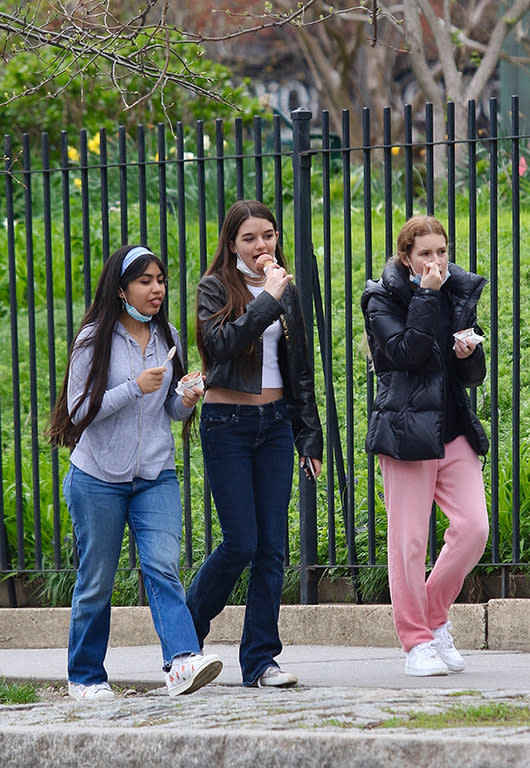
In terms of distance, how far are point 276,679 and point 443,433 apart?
3.68 feet

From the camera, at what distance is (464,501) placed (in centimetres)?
502

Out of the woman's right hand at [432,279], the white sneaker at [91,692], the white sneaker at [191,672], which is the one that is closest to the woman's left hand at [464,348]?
the woman's right hand at [432,279]

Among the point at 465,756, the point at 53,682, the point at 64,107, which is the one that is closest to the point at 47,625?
the point at 53,682

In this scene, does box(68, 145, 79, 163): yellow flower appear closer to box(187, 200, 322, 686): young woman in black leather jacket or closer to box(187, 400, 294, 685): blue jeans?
box(187, 200, 322, 686): young woman in black leather jacket

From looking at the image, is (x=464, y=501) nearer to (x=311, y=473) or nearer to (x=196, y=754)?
(x=311, y=473)

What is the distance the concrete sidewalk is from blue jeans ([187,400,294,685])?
0.25 meters

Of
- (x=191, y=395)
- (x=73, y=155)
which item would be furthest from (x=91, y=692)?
(x=73, y=155)

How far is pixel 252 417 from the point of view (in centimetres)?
481

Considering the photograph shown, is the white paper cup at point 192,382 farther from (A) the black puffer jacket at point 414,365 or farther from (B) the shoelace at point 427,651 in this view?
(B) the shoelace at point 427,651

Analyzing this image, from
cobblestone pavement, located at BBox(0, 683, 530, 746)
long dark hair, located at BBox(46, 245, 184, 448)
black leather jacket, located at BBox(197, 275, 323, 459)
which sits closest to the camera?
cobblestone pavement, located at BBox(0, 683, 530, 746)

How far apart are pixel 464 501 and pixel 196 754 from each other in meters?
1.64

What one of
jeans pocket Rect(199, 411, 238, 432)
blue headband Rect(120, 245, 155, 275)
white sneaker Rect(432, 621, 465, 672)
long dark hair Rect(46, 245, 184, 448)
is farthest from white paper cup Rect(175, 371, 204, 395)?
white sneaker Rect(432, 621, 465, 672)

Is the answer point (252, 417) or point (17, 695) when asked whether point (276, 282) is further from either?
point (17, 695)

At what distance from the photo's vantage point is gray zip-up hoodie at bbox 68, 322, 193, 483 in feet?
15.8
